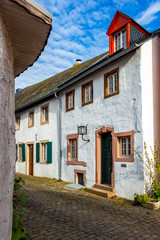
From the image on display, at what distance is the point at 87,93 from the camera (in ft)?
36.5

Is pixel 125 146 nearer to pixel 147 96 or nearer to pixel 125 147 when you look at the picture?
pixel 125 147

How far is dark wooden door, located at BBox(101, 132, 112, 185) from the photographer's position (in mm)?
9719

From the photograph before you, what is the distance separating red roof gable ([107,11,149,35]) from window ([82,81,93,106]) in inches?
95.3

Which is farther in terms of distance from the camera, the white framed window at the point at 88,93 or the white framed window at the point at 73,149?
the white framed window at the point at 73,149

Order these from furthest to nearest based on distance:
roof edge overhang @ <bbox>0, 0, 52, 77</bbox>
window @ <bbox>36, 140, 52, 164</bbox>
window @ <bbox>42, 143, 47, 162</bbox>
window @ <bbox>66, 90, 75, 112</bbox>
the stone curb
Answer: window @ <bbox>42, 143, 47, 162</bbox>
window @ <bbox>36, 140, 52, 164</bbox>
window @ <bbox>66, 90, 75, 112</bbox>
the stone curb
roof edge overhang @ <bbox>0, 0, 52, 77</bbox>

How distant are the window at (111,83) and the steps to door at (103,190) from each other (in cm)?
363

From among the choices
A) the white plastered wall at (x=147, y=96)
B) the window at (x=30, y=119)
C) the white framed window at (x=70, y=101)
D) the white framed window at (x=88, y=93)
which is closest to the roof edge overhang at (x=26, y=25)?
the white plastered wall at (x=147, y=96)

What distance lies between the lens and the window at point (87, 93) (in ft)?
35.2

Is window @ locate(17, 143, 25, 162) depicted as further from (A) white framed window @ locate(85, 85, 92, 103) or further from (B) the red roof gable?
(B) the red roof gable

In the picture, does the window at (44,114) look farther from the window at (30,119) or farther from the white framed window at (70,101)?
the white framed window at (70,101)

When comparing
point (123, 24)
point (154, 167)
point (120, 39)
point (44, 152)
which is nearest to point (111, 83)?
point (120, 39)

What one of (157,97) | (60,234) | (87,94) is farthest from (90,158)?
(60,234)

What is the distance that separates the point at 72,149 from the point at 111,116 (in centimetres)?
356

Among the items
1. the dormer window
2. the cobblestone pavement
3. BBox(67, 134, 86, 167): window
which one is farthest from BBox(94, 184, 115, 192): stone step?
the dormer window
